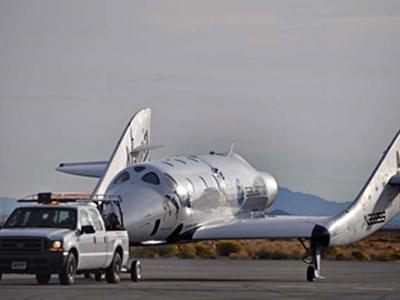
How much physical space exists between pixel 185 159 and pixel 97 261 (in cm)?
1318

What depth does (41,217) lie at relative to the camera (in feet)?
125

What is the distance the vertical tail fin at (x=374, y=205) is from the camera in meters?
Answer: 44.2

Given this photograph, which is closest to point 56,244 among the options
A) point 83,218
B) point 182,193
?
point 83,218

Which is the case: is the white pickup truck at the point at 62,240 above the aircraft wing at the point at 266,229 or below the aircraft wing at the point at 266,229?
above

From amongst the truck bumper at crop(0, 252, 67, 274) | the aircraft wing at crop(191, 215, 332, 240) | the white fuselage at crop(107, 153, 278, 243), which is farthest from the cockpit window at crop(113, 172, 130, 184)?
the truck bumper at crop(0, 252, 67, 274)

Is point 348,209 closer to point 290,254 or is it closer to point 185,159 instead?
→ point 185,159

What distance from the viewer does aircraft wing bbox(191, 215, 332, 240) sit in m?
44.1

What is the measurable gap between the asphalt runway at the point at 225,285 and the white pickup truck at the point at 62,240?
0.43m

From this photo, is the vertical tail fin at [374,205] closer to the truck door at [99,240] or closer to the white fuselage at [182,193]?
the white fuselage at [182,193]

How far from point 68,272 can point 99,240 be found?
2021mm

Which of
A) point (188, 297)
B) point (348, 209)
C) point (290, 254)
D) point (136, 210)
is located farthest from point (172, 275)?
point (290, 254)

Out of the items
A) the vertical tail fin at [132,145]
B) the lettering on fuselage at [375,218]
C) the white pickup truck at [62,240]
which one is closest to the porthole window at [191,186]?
the vertical tail fin at [132,145]

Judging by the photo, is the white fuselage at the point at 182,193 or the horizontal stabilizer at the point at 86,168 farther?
the horizontal stabilizer at the point at 86,168

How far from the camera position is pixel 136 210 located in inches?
1763
